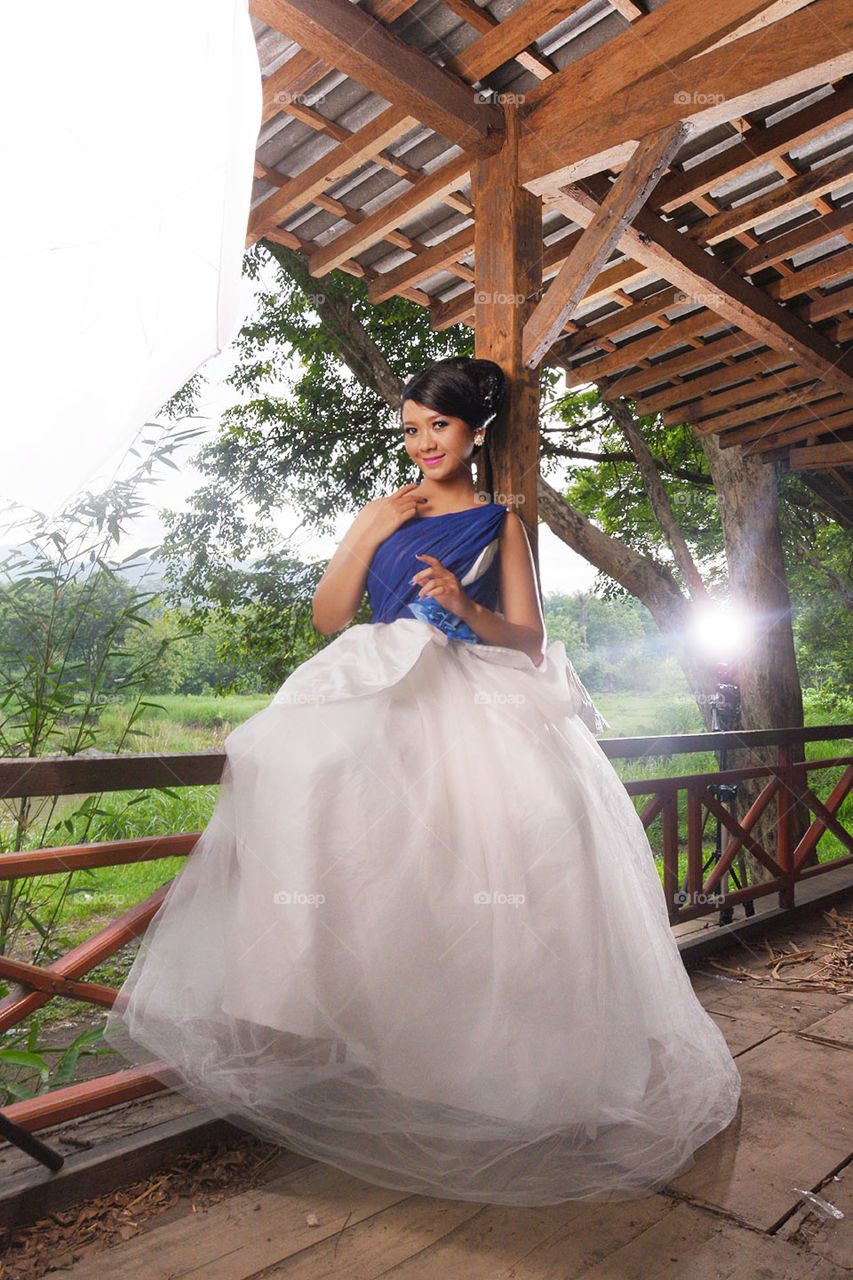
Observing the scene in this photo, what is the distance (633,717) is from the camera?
24.7 meters

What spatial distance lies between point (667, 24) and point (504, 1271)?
8.76 feet

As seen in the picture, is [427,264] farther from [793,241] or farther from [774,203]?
[793,241]

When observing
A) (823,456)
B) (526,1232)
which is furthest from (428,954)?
(823,456)

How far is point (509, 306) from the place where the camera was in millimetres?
2379

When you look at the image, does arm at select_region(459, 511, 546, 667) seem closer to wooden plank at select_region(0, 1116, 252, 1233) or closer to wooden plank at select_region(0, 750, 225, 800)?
wooden plank at select_region(0, 750, 225, 800)

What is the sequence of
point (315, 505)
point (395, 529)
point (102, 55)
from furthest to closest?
point (315, 505) < point (395, 529) < point (102, 55)

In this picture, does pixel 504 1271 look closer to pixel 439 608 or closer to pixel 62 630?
pixel 439 608

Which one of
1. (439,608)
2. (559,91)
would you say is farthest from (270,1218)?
(559,91)

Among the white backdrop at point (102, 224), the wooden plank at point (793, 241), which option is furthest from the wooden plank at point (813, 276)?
the white backdrop at point (102, 224)

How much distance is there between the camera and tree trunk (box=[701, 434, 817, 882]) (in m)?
6.48

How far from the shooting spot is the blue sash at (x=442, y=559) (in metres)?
1.89

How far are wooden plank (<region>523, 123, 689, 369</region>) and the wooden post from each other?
6 centimetres

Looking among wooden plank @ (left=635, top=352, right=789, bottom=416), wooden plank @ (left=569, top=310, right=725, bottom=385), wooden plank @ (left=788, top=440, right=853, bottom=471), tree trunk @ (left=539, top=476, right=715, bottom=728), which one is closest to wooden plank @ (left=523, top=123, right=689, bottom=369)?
wooden plank @ (left=569, top=310, right=725, bottom=385)

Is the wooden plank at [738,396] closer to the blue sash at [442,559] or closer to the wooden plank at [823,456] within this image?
the wooden plank at [823,456]
